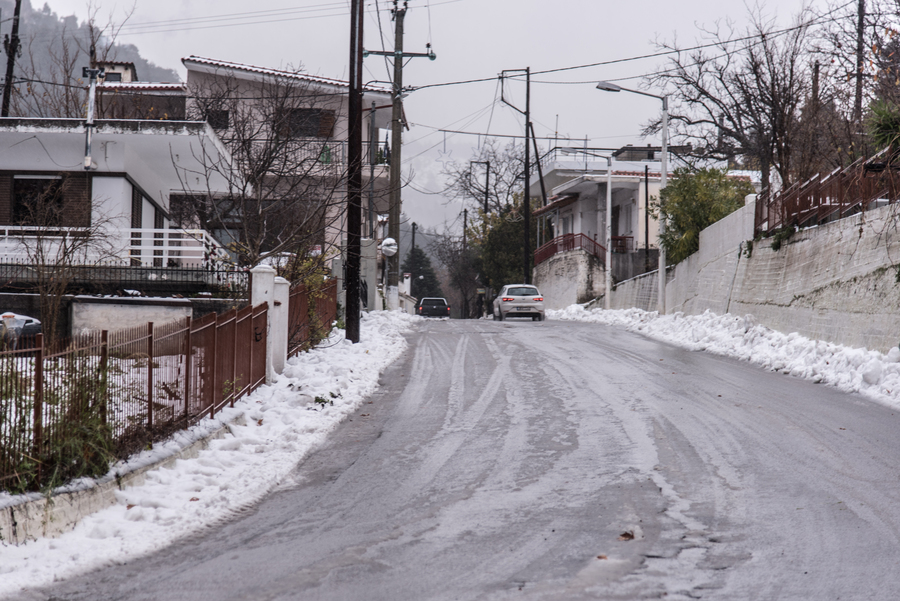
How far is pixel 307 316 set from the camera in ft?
54.2

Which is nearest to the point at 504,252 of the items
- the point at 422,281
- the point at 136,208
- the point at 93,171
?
the point at 136,208

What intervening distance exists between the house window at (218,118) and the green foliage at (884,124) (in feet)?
89.1

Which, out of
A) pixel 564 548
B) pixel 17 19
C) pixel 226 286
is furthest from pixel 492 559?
pixel 17 19

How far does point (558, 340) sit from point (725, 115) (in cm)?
1922

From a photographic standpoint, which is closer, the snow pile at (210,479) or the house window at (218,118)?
the snow pile at (210,479)

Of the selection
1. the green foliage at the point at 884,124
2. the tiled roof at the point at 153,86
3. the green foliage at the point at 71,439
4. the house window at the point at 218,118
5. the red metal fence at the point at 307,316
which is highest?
the tiled roof at the point at 153,86

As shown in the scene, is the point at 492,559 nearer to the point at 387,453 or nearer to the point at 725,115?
the point at 387,453

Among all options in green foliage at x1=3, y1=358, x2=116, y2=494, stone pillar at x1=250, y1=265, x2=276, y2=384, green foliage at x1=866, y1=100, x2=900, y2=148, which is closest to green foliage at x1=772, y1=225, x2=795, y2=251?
green foliage at x1=866, y1=100, x2=900, y2=148

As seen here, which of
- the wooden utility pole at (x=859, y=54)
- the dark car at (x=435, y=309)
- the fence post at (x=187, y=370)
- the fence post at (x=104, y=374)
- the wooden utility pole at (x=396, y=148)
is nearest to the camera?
the fence post at (x=104, y=374)

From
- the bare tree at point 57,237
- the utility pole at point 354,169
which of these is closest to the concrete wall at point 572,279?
the bare tree at point 57,237

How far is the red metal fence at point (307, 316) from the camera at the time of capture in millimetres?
14884

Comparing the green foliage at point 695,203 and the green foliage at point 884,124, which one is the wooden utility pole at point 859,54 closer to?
the green foliage at point 695,203

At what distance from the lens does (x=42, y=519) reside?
5816mm

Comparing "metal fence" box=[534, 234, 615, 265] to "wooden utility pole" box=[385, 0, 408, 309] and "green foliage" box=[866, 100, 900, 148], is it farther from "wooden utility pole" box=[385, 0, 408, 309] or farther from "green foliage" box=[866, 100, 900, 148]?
"green foliage" box=[866, 100, 900, 148]
